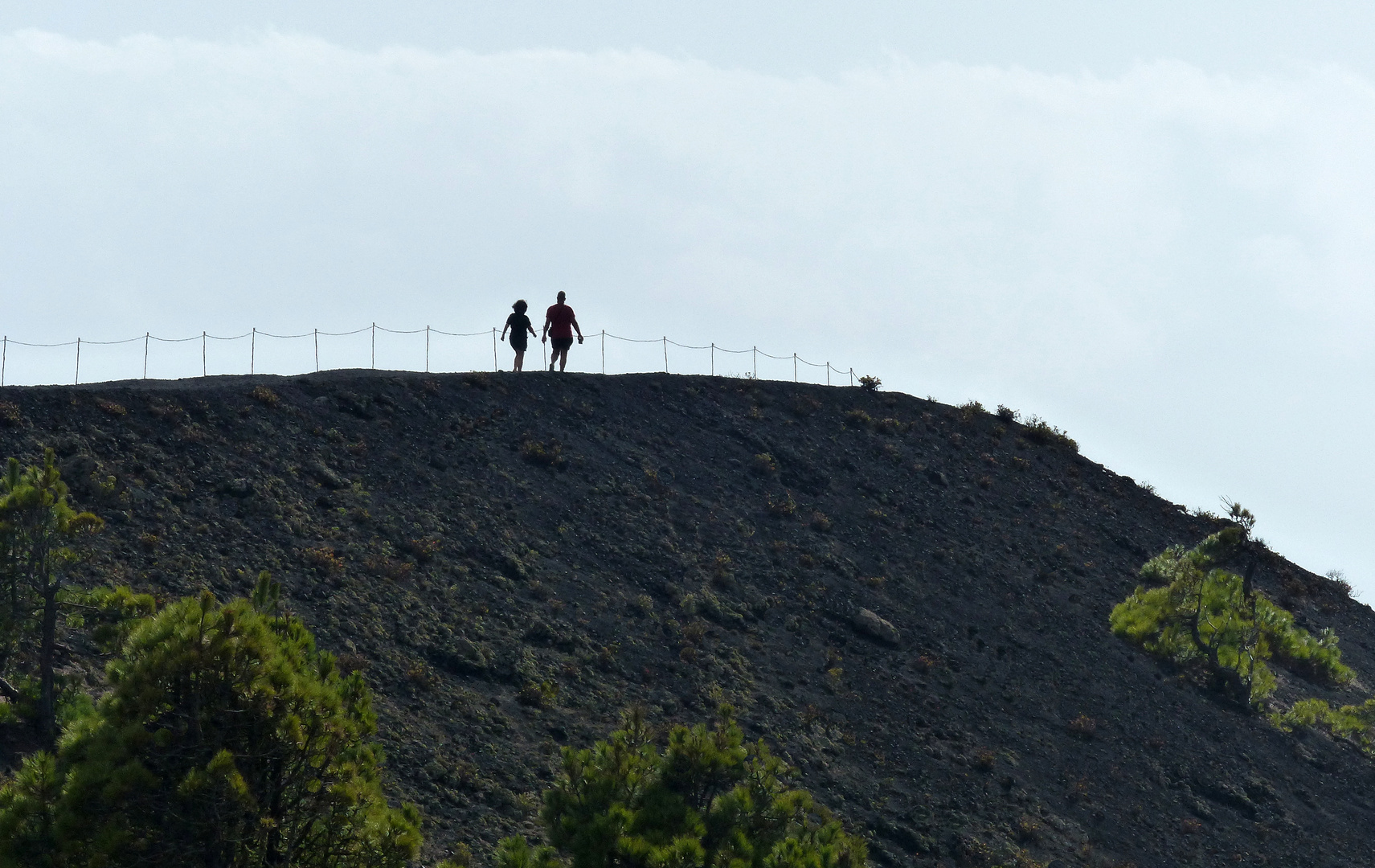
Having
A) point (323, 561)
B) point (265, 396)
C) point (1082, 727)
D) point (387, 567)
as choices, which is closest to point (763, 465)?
point (1082, 727)

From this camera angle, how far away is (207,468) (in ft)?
88.6

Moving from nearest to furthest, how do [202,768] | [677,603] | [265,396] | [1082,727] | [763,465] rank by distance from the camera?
[202,768] → [677,603] → [1082,727] → [265,396] → [763,465]

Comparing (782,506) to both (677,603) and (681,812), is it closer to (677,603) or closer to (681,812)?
(677,603)

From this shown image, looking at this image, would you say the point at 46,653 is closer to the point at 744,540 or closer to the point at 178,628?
the point at 178,628

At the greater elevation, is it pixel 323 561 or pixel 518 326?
pixel 518 326

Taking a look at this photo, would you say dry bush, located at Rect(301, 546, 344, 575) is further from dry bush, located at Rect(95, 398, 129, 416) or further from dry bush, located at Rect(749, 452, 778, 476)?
dry bush, located at Rect(749, 452, 778, 476)

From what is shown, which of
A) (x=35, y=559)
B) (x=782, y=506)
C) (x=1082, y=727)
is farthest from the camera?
(x=782, y=506)

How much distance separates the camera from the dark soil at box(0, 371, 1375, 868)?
2369 centimetres

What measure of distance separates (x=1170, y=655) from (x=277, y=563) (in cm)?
1970

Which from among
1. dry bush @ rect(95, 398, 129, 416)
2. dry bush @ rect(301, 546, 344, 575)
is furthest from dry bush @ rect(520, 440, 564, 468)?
dry bush @ rect(95, 398, 129, 416)

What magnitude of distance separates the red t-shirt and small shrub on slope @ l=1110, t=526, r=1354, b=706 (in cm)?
1438

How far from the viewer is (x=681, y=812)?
14.3 m

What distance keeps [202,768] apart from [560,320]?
23066mm

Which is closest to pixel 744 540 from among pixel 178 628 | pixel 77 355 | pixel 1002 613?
pixel 1002 613
